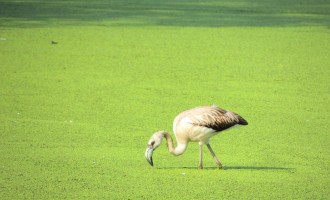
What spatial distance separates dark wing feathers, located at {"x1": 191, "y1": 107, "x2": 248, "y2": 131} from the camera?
485 centimetres

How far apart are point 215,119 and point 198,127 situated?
0.13 metres

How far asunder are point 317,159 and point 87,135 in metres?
1.61

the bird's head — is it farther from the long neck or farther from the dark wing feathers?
the dark wing feathers

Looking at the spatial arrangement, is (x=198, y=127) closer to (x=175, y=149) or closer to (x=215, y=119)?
(x=215, y=119)

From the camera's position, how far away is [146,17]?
12.8 m

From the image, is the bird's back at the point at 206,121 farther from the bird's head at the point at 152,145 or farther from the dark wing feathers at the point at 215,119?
the bird's head at the point at 152,145

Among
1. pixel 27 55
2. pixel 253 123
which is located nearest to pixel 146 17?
pixel 27 55

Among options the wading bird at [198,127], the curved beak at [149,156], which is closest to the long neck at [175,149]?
the wading bird at [198,127]

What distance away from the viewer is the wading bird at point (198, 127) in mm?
4848

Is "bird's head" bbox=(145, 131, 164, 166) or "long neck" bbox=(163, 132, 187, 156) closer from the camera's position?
"bird's head" bbox=(145, 131, 164, 166)

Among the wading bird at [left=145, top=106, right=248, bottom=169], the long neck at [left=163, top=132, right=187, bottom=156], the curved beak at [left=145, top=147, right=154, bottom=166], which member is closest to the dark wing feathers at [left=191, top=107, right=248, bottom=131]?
the wading bird at [left=145, top=106, right=248, bottom=169]

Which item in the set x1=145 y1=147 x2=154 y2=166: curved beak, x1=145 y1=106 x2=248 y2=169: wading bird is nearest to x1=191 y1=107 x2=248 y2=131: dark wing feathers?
x1=145 y1=106 x2=248 y2=169: wading bird

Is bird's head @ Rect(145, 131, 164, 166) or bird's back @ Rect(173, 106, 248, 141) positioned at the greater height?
bird's back @ Rect(173, 106, 248, 141)

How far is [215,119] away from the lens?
489 centimetres
